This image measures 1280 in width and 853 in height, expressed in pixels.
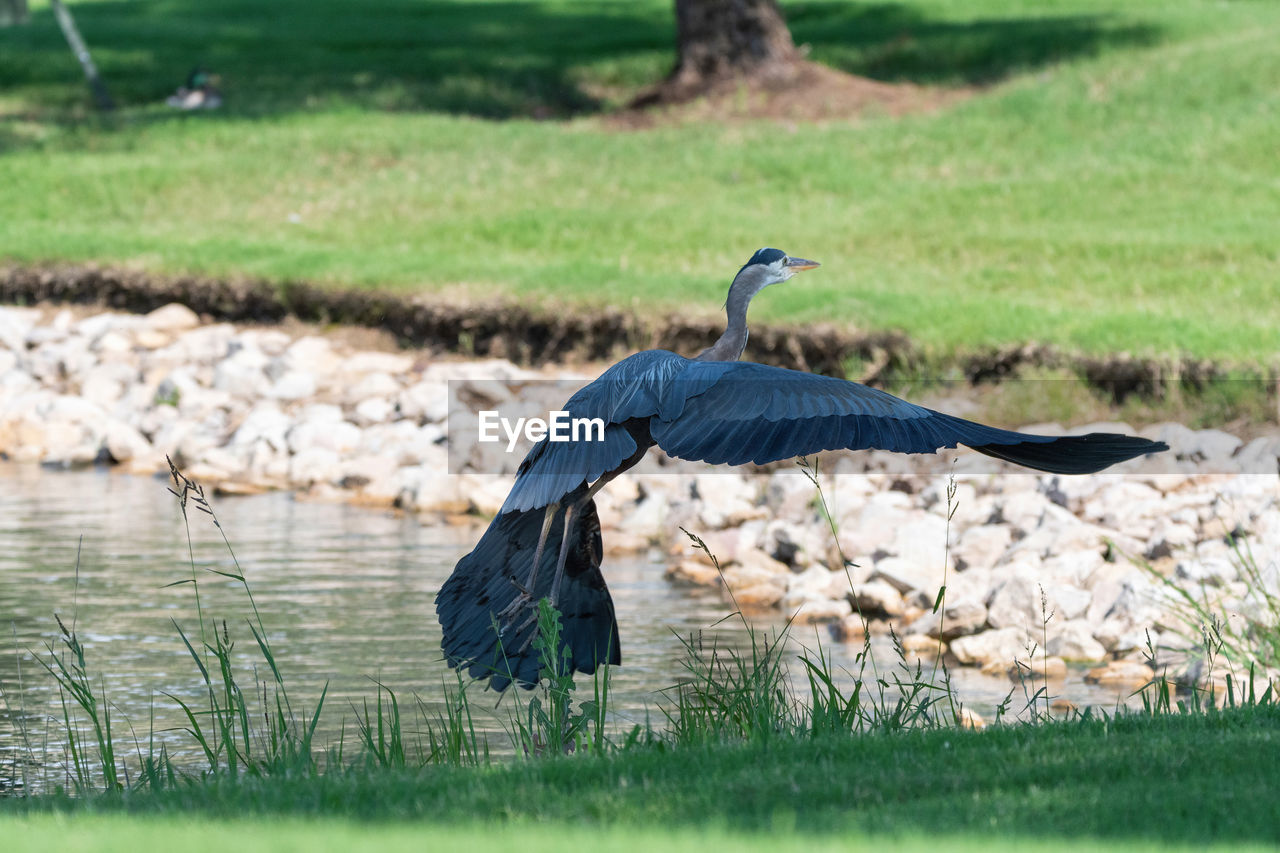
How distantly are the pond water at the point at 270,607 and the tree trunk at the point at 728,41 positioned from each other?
11.8 metres

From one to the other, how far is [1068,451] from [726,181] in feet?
44.0

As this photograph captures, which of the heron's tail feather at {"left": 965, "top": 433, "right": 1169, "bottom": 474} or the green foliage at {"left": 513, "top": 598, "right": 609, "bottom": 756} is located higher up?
the heron's tail feather at {"left": 965, "top": 433, "right": 1169, "bottom": 474}

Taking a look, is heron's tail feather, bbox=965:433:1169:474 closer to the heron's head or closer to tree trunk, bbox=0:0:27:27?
the heron's head

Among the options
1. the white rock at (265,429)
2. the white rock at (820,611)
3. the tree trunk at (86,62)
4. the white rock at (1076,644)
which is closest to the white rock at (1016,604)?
the white rock at (1076,644)

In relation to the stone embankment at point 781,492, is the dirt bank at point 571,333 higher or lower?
higher

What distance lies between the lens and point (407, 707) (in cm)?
682

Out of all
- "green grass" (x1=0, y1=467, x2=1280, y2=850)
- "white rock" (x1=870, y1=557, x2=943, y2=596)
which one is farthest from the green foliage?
"white rock" (x1=870, y1=557, x2=943, y2=596)

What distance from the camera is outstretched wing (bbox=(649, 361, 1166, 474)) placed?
162 inches

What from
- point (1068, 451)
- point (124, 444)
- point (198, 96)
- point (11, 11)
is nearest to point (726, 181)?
point (124, 444)

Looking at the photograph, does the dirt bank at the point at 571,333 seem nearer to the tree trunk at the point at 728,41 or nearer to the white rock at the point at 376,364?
the white rock at the point at 376,364

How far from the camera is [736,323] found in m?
5.40

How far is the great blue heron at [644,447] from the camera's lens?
4.18 meters

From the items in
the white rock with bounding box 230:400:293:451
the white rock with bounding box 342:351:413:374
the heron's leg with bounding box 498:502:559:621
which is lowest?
the heron's leg with bounding box 498:502:559:621

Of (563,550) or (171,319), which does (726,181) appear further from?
(563,550)
